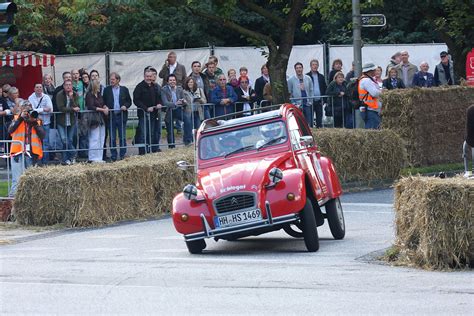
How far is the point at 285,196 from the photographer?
1500 centimetres

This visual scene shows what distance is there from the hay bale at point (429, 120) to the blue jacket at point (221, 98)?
344cm

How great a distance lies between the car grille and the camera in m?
15.1

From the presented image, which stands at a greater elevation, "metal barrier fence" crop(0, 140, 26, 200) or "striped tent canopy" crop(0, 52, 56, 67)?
"striped tent canopy" crop(0, 52, 56, 67)

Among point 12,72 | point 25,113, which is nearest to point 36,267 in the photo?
point 25,113

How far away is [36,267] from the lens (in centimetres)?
1436

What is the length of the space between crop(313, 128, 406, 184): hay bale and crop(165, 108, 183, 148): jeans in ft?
10.8

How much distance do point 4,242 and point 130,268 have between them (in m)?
5.02

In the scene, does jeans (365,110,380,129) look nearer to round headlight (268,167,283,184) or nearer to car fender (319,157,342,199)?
car fender (319,157,342,199)

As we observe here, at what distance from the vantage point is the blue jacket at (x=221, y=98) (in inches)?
1042

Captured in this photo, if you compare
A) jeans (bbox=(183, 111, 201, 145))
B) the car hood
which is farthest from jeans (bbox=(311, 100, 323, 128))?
the car hood

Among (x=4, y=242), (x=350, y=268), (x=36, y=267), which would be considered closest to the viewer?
(x=350, y=268)

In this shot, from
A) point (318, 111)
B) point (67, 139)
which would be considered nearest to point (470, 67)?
point (318, 111)

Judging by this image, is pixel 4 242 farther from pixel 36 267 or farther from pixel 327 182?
pixel 327 182

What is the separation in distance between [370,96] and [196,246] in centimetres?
1159
